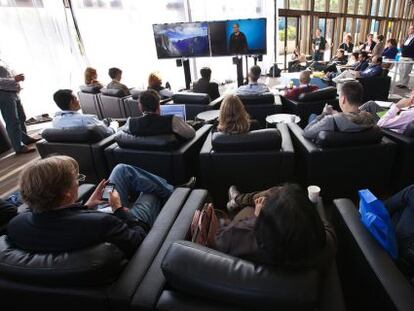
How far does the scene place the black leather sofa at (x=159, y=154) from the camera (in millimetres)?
2154

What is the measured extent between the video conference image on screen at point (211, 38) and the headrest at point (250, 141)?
12.5 ft

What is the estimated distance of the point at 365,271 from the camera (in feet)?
3.42

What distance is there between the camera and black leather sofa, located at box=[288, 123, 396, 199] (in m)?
1.99

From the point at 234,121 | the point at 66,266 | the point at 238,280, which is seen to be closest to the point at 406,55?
the point at 234,121

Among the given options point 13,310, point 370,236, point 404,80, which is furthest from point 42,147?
point 404,80

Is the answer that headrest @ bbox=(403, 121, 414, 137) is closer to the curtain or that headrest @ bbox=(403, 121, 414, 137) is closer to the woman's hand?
the woman's hand

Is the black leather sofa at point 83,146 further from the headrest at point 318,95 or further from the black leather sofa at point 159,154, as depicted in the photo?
the headrest at point 318,95

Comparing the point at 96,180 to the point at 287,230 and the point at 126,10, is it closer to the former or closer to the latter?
the point at 287,230

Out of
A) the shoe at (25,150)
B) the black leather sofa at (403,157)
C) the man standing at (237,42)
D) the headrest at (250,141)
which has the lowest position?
the shoe at (25,150)

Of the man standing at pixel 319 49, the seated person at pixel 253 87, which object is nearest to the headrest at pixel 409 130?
the seated person at pixel 253 87

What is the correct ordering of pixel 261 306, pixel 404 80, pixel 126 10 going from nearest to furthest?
pixel 261 306, pixel 126 10, pixel 404 80

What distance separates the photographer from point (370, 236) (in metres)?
1.13

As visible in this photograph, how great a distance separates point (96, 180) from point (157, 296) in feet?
6.52

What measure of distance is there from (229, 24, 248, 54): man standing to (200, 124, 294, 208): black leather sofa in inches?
141
